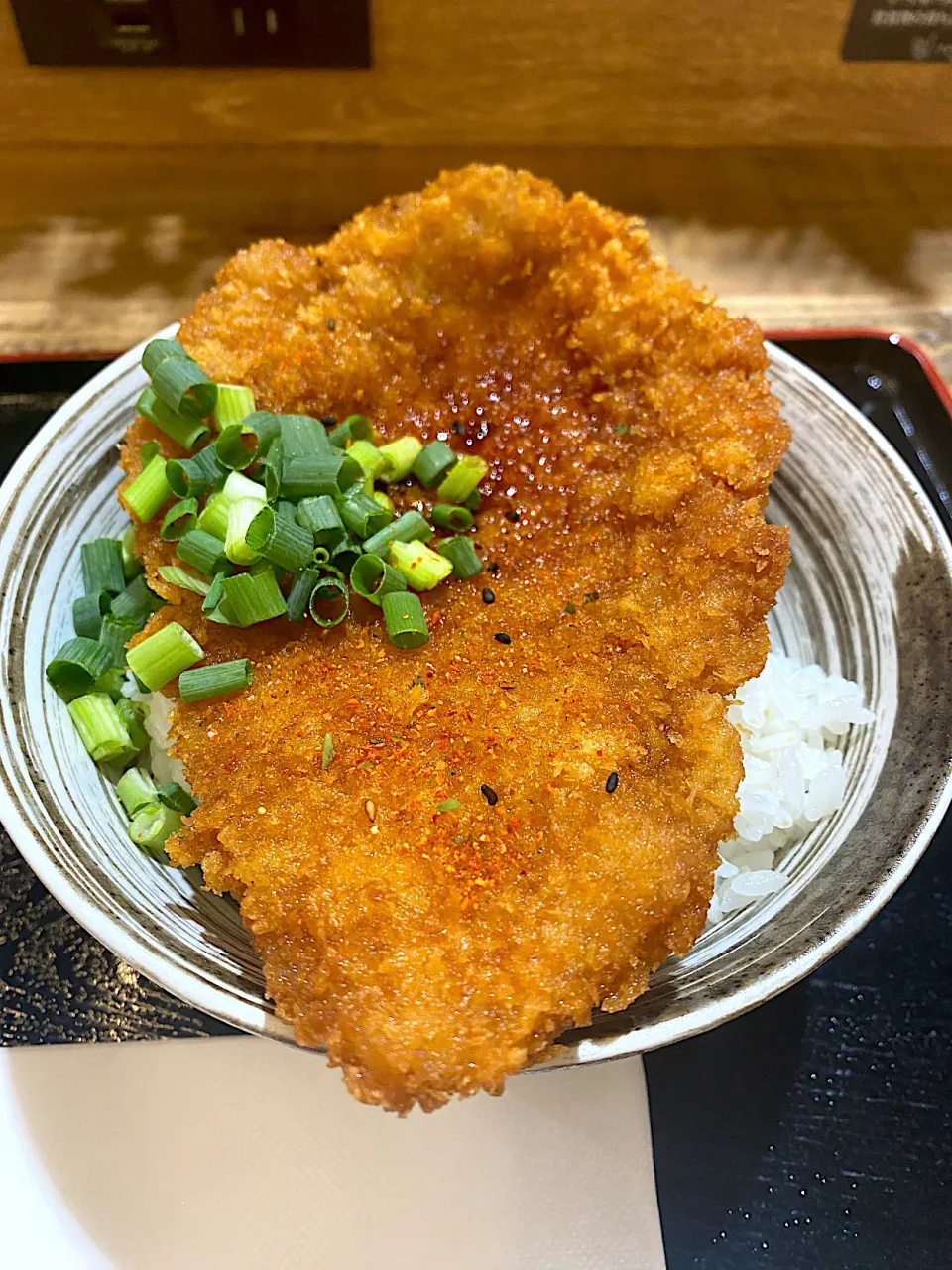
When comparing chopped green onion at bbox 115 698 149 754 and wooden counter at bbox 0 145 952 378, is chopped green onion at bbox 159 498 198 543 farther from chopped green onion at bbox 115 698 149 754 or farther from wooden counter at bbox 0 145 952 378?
wooden counter at bbox 0 145 952 378

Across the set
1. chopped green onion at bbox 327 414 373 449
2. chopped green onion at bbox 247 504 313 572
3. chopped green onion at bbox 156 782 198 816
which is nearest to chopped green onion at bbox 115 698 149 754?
chopped green onion at bbox 156 782 198 816

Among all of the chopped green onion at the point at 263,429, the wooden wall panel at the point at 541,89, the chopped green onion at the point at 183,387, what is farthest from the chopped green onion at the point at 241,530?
the wooden wall panel at the point at 541,89

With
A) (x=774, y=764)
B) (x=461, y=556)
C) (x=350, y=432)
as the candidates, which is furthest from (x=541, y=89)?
(x=774, y=764)

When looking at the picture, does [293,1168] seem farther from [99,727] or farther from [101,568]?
[101,568]

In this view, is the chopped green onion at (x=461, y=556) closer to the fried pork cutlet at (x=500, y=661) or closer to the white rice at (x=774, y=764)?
the fried pork cutlet at (x=500, y=661)

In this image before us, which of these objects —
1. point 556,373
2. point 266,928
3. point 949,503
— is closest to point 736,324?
point 556,373
